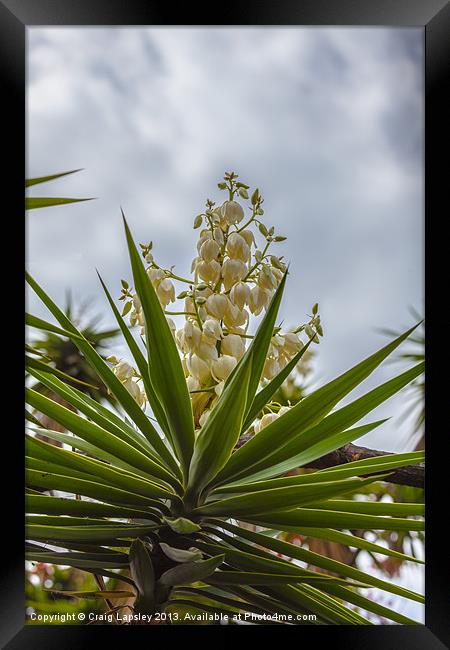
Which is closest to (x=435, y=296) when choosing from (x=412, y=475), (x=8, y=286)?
(x=412, y=475)

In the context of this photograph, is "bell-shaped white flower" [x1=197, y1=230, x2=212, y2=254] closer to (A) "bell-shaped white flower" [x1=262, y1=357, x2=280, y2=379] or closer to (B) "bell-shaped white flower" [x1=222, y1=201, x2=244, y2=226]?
(B) "bell-shaped white flower" [x1=222, y1=201, x2=244, y2=226]

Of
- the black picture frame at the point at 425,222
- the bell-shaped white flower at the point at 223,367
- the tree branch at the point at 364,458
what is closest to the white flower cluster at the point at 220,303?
the bell-shaped white flower at the point at 223,367

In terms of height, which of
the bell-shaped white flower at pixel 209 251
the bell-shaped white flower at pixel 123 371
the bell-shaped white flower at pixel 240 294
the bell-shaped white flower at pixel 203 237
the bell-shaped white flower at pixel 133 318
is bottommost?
the bell-shaped white flower at pixel 123 371

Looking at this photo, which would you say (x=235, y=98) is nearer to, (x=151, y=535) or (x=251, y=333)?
(x=251, y=333)

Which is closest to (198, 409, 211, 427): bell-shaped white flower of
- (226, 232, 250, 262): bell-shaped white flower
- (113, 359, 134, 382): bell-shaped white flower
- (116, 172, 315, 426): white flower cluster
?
(116, 172, 315, 426): white flower cluster

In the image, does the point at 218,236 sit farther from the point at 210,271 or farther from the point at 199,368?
the point at 199,368

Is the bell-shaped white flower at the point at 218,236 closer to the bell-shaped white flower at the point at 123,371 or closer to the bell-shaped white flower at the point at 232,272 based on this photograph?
the bell-shaped white flower at the point at 232,272
